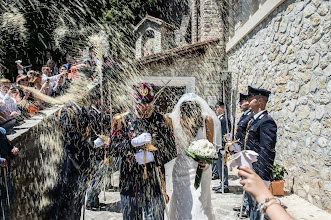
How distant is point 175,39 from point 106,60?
1327 centimetres

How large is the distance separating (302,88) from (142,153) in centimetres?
400

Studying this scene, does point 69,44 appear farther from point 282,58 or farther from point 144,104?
point 144,104

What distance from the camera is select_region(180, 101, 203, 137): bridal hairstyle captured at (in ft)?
12.8

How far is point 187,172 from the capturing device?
3.85m

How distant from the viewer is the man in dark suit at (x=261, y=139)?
380cm

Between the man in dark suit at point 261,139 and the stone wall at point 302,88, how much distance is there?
1.40 metres

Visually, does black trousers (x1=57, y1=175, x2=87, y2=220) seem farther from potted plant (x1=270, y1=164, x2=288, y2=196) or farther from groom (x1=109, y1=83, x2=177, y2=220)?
potted plant (x1=270, y1=164, x2=288, y2=196)

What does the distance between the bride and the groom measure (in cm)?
28

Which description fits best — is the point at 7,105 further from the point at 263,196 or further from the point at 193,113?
the point at 263,196

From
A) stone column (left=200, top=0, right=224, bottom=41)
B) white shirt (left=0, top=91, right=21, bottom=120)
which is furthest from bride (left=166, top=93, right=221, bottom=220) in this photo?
stone column (left=200, top=0, right=224, bottom=41)

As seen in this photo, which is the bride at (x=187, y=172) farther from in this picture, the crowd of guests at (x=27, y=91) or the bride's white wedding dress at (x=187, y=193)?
the crowd of guests at (x=27, y=91)

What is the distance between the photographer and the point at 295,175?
6078mm

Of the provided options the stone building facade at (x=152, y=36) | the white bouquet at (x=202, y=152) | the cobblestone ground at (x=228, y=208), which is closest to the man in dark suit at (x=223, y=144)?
the cobblestone ground at (x=228, y=208)

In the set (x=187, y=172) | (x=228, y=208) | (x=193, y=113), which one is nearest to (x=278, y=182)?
(x=228, y=208)
